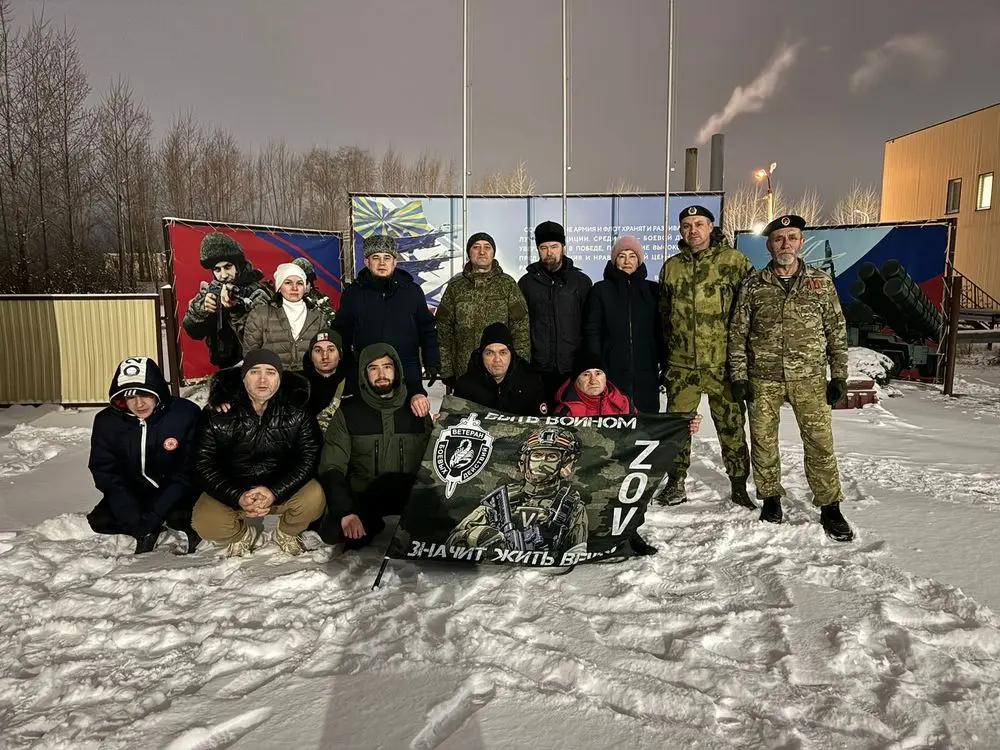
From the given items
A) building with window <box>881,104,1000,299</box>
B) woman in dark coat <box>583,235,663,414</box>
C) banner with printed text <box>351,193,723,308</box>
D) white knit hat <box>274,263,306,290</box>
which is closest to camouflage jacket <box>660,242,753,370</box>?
woman in dark coat <box>583,235,663,414</box>

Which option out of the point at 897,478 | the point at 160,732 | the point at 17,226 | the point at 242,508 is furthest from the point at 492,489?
the point at 17,226

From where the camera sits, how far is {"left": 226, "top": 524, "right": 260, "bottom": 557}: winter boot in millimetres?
3475

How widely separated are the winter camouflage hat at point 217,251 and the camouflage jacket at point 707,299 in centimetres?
658

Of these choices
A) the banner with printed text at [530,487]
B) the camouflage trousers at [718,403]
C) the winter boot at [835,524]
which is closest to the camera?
the banner with printed text at [530,487]

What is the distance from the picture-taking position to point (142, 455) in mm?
3539

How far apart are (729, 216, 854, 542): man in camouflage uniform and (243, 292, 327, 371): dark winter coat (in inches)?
116

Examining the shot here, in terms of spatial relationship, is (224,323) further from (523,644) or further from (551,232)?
(523,644)

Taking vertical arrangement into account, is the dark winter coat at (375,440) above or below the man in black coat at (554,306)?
below

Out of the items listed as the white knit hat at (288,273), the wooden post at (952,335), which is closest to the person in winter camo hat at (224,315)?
the white knit hat at (288,273)

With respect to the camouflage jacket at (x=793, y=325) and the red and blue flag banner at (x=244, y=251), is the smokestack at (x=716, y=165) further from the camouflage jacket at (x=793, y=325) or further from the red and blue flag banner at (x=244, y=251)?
the camouflage jacket at (x=793, y=325)

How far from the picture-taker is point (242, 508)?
3.33m

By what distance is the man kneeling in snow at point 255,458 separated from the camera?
340 cm

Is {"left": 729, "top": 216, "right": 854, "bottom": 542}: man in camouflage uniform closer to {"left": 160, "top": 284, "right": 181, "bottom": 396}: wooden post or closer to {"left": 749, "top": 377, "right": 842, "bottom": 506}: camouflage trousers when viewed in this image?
{"left": 749, "top": 377, "right": 842, "bottom": 506}: camouflage trousers

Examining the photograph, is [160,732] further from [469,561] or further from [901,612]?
[901,612]
